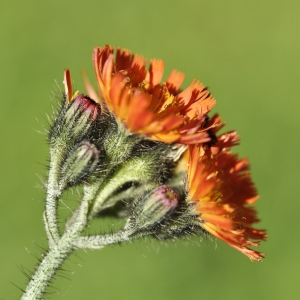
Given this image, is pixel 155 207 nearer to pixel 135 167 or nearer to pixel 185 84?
pixel 135 167

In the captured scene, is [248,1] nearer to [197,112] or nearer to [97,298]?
[97,298]

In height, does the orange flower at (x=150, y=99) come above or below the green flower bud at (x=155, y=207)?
above

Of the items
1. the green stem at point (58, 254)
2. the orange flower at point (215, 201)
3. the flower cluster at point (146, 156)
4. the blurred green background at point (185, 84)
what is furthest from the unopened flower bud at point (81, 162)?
the blurred green background at point (185, 84)

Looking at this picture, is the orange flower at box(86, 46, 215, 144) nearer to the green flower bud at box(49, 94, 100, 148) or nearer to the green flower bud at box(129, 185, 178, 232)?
the green flower bud at box(49, 94, 100, 148)

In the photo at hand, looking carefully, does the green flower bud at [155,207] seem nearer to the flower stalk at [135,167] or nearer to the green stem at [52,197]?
the flower stalk at [135,167]

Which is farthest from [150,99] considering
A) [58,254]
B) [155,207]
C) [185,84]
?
[185,84]

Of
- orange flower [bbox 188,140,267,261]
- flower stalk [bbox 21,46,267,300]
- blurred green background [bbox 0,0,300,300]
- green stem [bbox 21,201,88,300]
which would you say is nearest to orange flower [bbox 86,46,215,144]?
flower stalk [bbox 21,46,267,300]
